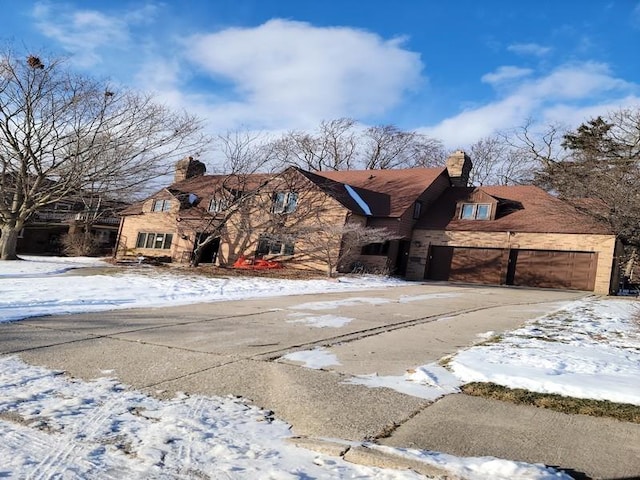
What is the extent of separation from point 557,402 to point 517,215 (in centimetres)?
2416

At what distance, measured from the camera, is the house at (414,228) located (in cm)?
2478

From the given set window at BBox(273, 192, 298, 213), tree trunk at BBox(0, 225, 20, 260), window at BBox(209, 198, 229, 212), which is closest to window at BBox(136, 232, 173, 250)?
window at BBox(209, 198, 229, 212)

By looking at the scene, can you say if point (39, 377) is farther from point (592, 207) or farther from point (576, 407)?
point (592, 207)

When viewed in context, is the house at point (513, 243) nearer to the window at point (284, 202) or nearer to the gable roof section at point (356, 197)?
the gable roof section at point (356, 197)

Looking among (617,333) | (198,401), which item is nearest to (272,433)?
(198,401)

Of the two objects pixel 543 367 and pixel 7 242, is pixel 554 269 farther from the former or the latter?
pixel 7 242

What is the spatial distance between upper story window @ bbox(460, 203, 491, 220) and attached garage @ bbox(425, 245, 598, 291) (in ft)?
6.65

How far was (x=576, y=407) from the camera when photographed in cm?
450

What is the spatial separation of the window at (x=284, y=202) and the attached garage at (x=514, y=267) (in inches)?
332

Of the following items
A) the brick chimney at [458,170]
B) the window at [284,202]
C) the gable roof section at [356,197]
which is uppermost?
the brick chimney at [458,170]

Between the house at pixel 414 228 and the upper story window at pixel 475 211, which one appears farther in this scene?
the upper story window at pixel 475 211

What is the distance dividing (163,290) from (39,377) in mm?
8781

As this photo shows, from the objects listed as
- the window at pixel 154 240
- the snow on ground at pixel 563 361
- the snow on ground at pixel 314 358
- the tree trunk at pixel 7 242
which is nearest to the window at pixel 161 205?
the window at pixel 154 240

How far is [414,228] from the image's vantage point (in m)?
29.0
